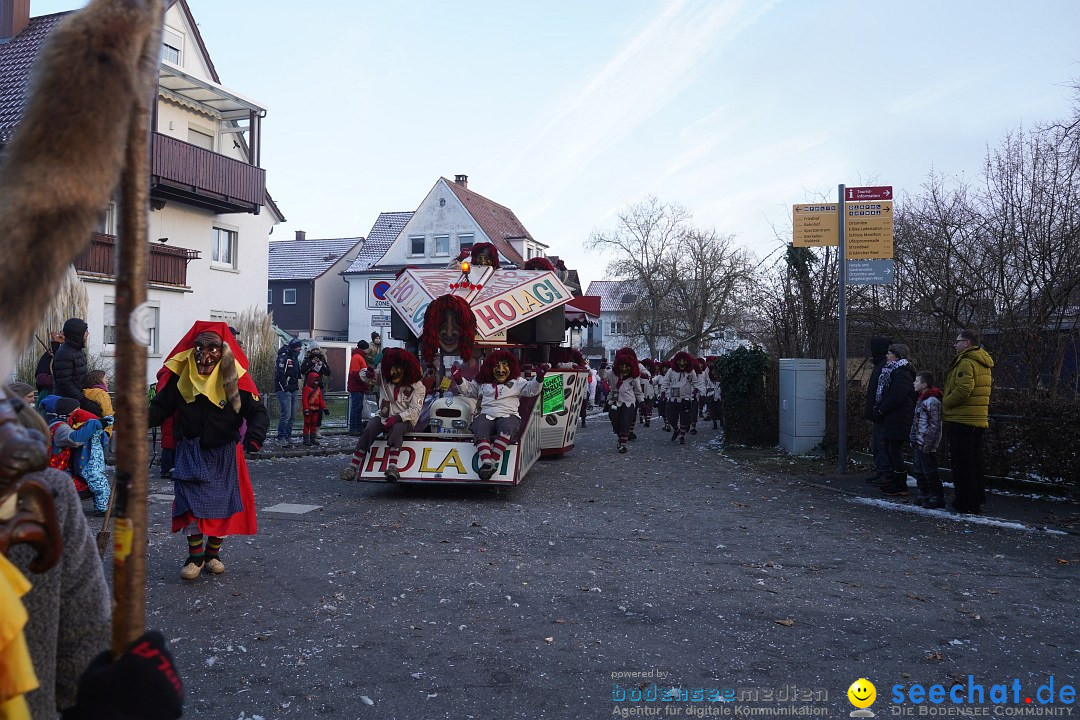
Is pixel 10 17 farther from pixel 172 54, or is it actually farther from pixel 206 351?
pixel 206 351

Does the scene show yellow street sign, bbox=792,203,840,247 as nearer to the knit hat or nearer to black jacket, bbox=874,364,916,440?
black jacket, bbox=874,364,916,440

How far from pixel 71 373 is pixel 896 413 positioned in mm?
9672

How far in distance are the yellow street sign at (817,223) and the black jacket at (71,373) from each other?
9.63m

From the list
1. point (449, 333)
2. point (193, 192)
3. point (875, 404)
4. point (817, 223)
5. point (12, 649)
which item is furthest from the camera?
point (193, 192)

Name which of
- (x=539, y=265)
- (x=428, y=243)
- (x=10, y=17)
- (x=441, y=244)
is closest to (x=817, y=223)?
(x=539, y=265)

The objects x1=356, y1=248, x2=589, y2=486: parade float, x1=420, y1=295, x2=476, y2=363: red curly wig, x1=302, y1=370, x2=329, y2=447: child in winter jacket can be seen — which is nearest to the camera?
x1=356, y1=248, x2=589, y2=486: parade float

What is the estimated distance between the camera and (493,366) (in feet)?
35.6

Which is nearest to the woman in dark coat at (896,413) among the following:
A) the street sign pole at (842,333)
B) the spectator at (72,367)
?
the street sign pole at (842,333)

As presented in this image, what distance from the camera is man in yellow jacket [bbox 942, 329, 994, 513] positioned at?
9.04 metres

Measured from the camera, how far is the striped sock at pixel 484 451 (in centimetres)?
1001

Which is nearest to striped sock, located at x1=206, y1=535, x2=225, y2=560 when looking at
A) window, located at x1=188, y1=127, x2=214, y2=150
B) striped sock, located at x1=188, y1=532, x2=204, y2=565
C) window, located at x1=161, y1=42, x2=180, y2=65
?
striped sock, located at x1=188, y1=532, x2=204, y2=565

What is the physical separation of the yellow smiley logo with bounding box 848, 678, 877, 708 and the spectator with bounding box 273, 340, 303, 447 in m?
12.3

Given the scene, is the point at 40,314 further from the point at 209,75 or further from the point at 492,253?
the point at 209,75

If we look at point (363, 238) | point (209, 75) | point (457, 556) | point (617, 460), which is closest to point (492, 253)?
point (617, 460)
